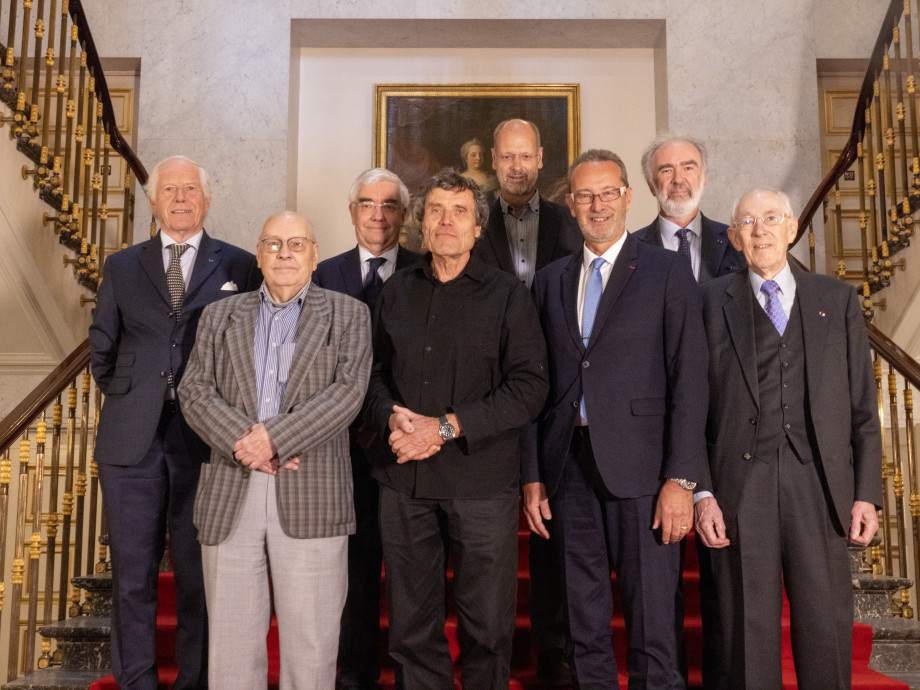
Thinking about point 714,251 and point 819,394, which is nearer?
point 819,394

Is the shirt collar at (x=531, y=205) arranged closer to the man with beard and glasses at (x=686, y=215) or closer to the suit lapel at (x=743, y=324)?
the man with beard and glasses at (x=686, y=215)

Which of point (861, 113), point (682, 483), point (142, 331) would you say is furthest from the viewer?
point (861, 113)

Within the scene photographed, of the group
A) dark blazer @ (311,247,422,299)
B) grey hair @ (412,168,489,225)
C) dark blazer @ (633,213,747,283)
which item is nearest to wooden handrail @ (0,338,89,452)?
dark blazer @ (311,247,422,299)

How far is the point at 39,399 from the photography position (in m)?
3.25

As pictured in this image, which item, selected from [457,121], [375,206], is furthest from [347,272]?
[457,121]

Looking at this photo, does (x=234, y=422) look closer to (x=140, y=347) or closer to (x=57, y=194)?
(x=140, y=347)

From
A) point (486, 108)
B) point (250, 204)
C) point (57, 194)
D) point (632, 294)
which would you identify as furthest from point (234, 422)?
point (486, 108)

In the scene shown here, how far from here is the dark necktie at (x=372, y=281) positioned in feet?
10.2

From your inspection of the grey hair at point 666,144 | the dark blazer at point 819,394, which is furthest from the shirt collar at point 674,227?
the dark blazer at point 819,394

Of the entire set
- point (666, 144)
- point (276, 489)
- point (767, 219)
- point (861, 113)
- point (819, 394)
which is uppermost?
point (861, 113)

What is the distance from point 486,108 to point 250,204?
72.0 inches

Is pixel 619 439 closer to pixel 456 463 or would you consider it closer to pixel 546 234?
pixel 456 463

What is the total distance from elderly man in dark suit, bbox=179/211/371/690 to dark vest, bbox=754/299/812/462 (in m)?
1.12

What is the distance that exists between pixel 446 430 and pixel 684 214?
135 cm
